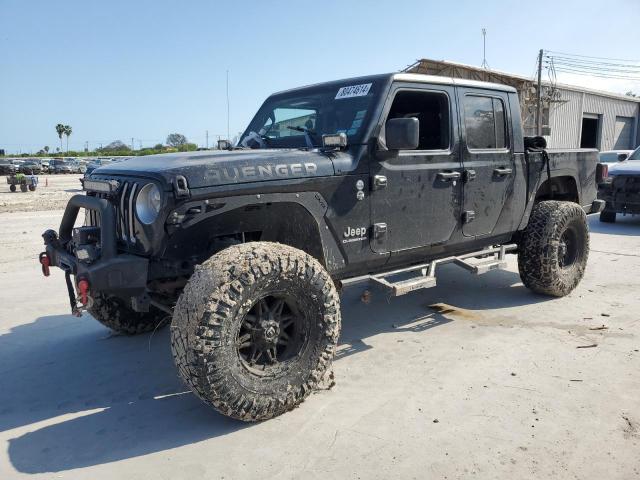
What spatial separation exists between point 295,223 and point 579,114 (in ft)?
91.0

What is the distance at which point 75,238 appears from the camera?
3324mm

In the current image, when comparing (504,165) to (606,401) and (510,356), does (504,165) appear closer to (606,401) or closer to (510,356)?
(510,356)

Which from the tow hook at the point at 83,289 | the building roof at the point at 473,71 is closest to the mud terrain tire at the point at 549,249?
the tow hook at the point at 83,289

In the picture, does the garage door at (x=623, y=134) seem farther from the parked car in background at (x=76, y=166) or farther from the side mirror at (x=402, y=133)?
the parked car in background at (x=76, y=166)

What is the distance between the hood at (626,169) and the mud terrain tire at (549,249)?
5460 mm

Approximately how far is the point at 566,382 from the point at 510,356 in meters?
0.50

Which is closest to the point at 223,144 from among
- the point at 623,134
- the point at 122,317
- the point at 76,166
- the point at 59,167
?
the point at 122,317

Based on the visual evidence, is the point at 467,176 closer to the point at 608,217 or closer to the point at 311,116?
the point at 311,116

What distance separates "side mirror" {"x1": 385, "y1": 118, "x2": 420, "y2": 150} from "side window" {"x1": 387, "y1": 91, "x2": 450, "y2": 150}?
59cm

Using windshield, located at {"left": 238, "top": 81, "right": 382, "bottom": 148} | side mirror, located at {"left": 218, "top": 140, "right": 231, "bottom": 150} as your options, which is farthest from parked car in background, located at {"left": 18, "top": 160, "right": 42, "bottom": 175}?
windshield, located at {"left": 238, "top": 81, "right": 382, "bottom": 148}

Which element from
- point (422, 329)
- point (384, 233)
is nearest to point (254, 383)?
point (384, 233)

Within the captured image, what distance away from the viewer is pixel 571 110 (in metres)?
26.3

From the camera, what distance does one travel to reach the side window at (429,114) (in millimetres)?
4176

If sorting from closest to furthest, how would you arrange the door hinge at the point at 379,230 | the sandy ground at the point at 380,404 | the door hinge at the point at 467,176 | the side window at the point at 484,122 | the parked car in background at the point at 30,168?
the sandy ground at the point at 380,404 → the door hinge at the point at 379,230 → the door hinge at the point at 467,176 → the side window at the point at 484,122 → the parked car in background at the point at 30,168
